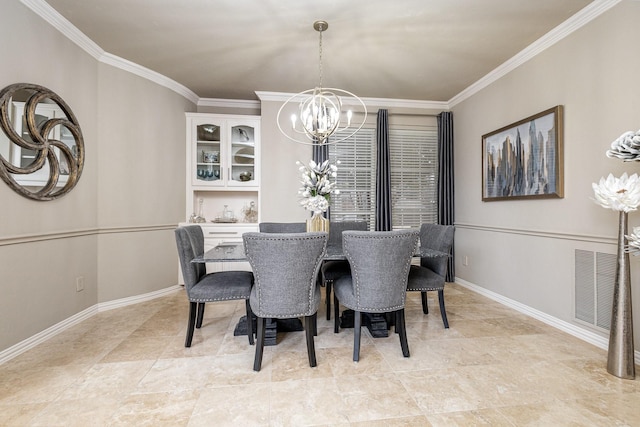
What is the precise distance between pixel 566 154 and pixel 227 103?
4.09 meters

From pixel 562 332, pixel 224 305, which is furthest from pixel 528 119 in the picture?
pixel 224 305

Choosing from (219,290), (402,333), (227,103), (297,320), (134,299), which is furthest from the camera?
(227,103)

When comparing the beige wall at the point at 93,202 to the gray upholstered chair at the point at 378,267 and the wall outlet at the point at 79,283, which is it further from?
the gray upholstered chair at the point at 378,267

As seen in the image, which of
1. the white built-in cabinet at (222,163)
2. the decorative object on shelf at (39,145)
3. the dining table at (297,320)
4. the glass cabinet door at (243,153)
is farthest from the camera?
the glass cabinet door at (243,153)

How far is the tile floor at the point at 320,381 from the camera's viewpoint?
4.81 feet

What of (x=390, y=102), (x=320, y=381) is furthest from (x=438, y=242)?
(x=390, y=102)

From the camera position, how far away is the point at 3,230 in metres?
1.98

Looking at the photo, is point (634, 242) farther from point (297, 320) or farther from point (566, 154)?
point (297, 320)

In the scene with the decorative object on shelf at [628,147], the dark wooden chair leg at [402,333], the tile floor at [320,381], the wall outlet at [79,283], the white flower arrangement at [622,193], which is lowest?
the tile floor at [320,381]

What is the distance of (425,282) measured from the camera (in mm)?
2443

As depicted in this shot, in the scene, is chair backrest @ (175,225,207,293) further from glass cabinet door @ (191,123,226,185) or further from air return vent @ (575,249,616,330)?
air return vent @ (575,249,616,330)

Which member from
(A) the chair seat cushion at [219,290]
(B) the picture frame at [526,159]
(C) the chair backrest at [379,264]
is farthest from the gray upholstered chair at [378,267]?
(B) the picture frame at [526,159]

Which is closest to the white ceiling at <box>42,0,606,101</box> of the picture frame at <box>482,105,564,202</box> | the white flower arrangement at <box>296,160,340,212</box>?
the picture frame at <box>482,105,564,202</box>

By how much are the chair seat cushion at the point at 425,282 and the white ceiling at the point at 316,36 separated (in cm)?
216
